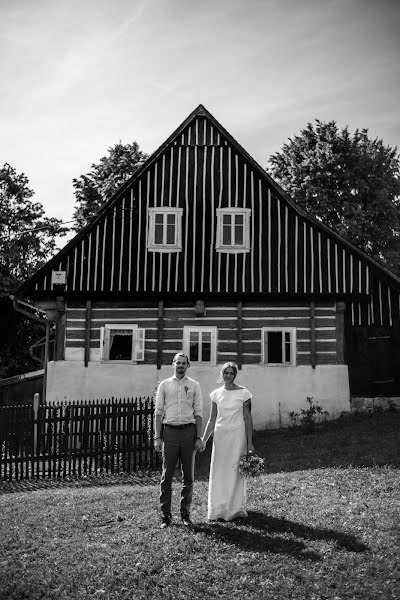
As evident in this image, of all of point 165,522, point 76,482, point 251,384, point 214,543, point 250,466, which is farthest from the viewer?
point 251,384

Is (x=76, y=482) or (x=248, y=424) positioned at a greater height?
(x=248, y=424)

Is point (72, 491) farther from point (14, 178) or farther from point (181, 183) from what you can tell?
point (14, 178)

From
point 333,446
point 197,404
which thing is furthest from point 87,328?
point 197,404

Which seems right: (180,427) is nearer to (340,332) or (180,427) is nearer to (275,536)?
(275,536)

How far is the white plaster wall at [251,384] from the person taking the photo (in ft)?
55.6

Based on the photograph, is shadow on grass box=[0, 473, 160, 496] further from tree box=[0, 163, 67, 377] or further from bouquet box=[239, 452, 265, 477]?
tree box=[0, 163, 67, 377]

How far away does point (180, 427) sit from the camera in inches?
301

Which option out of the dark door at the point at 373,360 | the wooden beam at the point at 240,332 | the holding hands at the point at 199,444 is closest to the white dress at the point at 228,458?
the holding hands at the point at 199,444

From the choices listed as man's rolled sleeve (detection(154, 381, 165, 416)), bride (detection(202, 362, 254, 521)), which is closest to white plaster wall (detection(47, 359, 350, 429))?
bride (detection(202, 362, 254, 521))

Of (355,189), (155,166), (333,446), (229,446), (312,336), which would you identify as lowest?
(333,446)

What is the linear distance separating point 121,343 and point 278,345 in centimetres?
477

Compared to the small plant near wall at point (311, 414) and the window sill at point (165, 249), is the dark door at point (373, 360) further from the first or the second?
the window sill at point (165, 249)

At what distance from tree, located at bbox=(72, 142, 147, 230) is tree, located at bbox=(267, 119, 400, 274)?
28.0 feet

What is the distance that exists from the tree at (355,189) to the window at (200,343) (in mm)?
13063
